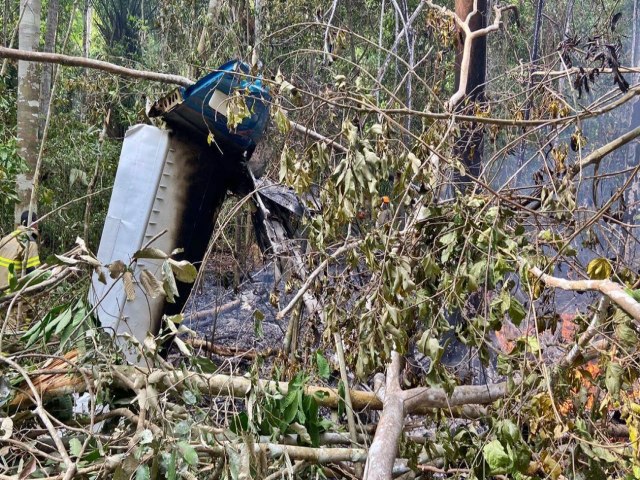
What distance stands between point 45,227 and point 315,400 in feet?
20.6

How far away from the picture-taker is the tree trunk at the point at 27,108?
5617mm

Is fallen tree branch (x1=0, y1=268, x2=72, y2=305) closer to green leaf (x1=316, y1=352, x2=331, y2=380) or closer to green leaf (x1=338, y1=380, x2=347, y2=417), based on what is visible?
green leaf (x1=316, y1=352, x2=331, y2=380)

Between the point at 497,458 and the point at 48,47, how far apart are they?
617 centimetres

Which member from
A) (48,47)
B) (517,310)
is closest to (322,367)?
(517,310)

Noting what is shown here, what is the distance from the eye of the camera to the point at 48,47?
6.60 meters

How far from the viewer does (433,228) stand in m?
2.83

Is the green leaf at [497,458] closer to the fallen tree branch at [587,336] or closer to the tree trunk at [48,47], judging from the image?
the fallen tree branch at [587,336]

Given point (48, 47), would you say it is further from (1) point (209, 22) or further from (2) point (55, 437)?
(2) point (55, 437)

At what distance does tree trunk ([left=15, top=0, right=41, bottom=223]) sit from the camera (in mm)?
5617

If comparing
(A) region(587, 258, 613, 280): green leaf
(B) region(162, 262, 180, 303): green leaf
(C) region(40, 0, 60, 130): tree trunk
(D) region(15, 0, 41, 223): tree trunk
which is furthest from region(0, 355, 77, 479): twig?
(C) region(40, 0, 60, 130): tree trunk

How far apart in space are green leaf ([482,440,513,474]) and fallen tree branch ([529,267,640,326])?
0.60 m

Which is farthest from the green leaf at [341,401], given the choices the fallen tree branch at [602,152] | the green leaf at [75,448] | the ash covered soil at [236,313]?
the ash covered soil at [236,313]

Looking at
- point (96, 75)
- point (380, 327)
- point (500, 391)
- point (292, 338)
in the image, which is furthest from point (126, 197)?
point (96, 75)

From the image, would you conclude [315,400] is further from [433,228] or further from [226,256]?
[226,256]
